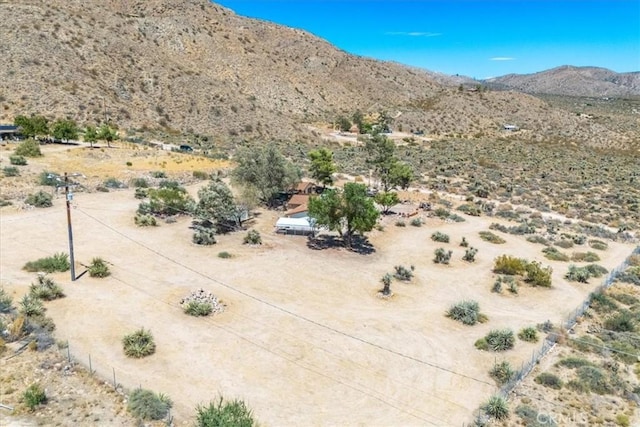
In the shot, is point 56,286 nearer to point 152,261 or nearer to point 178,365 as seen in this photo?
point 152,261

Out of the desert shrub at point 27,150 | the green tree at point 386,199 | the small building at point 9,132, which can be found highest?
the small building at point 9,132

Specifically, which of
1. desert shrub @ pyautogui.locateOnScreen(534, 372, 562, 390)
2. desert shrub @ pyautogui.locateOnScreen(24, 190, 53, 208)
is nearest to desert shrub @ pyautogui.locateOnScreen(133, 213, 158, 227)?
desert shrub @ pyautogui.locateOnScreen(24, 190, 53, 208)

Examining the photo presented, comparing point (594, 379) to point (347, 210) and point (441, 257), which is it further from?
point (347, 210)

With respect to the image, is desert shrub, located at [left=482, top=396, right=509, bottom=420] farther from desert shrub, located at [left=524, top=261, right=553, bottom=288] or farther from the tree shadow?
the tree shadow

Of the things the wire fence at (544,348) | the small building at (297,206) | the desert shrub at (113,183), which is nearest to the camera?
the wire fence at (544,348)

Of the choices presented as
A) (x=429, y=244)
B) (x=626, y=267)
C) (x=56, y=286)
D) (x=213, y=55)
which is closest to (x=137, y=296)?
(x=56, y=286)

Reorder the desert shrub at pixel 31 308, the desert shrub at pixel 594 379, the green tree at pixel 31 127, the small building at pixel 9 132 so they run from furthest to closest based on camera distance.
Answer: the small building at pixel 9 132 → the green tree at pixel 31 127 → the desert shrub at pixel 31 308 → the desert shrub at pixel 594 379

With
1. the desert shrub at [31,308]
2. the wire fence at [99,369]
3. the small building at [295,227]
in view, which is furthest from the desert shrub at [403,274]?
the desert shrub at [31,308]

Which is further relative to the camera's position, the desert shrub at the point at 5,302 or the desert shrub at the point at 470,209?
the desert shrub at the point at 470,209

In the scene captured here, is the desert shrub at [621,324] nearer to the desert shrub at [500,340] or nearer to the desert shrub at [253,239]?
the desert shrub at [500,340]
